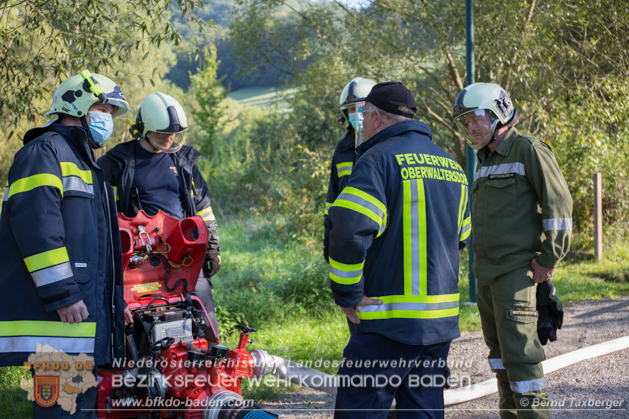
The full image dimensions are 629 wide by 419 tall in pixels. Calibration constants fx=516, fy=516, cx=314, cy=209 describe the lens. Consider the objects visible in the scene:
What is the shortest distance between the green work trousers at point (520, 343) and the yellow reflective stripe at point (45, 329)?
2.45 metres

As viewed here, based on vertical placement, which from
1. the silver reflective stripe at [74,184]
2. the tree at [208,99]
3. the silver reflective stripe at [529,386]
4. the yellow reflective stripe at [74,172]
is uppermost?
the tree at [208,99]

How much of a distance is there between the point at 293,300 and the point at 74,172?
410cm

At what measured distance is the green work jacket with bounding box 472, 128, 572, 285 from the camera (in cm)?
321

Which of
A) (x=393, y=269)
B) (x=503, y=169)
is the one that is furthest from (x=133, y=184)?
(x=503, y=169)

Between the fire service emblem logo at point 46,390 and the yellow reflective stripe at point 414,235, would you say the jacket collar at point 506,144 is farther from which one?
the fire service emblem logo at point 46,390

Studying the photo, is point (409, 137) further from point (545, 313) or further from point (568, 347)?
point (568, 347)

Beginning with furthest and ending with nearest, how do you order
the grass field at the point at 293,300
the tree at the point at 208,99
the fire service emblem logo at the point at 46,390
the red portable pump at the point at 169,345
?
the tree at the point at 208,99, the grass field at the point at 293,300, the red portable pump at the point at 169,345, the fire service emblem logo at the point at 46,390

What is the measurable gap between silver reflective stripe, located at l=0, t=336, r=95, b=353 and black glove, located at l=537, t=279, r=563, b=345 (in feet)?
9.10

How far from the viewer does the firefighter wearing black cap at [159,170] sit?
3.85 metres

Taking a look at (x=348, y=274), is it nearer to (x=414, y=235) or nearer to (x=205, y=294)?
(x=414, y=235)

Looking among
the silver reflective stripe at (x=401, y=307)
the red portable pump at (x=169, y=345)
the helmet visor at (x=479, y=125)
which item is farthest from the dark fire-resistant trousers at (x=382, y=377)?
the helmet visor at (x=479, y=125)

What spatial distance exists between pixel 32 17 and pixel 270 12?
910 cm

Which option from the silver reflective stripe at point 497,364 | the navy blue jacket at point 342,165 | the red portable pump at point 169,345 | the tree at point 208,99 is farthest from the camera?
the tree at point 208,99

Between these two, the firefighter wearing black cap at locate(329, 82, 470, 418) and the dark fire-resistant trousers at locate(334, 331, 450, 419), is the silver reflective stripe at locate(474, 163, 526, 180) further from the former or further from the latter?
the dark fire-resistant trousers at locate(334, 331, 450, 419)
